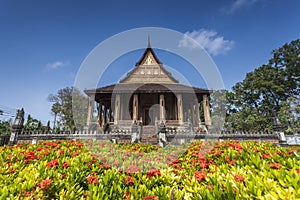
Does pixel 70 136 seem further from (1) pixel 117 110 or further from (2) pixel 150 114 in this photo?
(2) pixel 150 114

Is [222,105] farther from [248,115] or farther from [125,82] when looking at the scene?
[125,82]

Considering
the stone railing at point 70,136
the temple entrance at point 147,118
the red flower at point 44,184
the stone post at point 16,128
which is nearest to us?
the red flower at point 44,184

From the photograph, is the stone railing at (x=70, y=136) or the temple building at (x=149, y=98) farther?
the temple building at (x=149, y=98)

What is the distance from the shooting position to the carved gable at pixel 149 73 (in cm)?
1941

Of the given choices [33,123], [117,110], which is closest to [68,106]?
[33,123]

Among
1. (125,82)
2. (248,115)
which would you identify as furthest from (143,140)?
(248,115)

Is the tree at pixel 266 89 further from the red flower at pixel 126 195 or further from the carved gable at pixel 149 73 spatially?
the red flower at pixel 126 195

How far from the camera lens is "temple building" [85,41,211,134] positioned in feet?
53.0

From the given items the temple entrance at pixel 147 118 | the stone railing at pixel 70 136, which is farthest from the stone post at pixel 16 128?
the temple entrance at pixel 147 118

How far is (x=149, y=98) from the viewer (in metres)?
19.0

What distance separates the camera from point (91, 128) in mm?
12734

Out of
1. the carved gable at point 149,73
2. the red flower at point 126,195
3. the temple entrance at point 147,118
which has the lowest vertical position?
the red flower at point 126,195

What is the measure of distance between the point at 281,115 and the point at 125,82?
21.1 m

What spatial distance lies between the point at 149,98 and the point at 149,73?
3.42 metres
